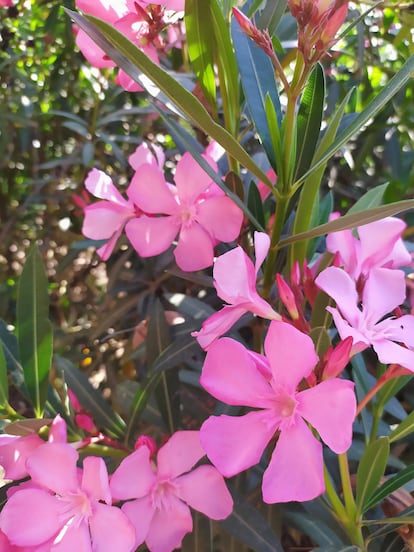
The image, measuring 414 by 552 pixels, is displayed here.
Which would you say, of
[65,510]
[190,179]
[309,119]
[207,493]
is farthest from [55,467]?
[309,119]

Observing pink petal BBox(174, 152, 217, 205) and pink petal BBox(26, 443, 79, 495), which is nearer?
pink petal BBox(26, 443, 79, 495)

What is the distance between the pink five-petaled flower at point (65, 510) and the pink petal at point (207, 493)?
9cm

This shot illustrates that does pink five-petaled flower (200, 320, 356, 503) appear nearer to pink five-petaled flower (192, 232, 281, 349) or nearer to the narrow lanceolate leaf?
pink five-petaled flower (192, 232, 281, 349)

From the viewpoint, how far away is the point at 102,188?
845 millimetres

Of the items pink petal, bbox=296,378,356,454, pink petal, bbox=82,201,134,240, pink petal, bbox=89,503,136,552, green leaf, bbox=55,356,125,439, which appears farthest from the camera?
green leaf, bbox=55,356,125,439

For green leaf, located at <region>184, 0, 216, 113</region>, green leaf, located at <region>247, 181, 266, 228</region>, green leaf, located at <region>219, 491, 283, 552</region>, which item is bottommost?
green leaf, located at <region>219, 491, 283, 552</region>

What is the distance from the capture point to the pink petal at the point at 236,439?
0.60 meters

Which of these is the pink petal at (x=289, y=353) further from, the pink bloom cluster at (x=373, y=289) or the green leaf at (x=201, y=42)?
the green leaf at (x=201, y=42)

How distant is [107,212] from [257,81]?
27 cm

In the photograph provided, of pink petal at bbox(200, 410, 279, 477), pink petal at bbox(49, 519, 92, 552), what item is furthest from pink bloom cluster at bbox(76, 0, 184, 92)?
pink petal at bbox(49, 519, 92, 552)

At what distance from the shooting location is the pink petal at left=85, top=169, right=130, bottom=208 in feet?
2.77

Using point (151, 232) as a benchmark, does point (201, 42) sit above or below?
above

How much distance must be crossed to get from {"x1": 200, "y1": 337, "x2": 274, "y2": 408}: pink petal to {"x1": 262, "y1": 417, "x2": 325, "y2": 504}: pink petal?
0.05 metres

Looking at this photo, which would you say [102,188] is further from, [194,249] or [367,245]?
[367,245]
